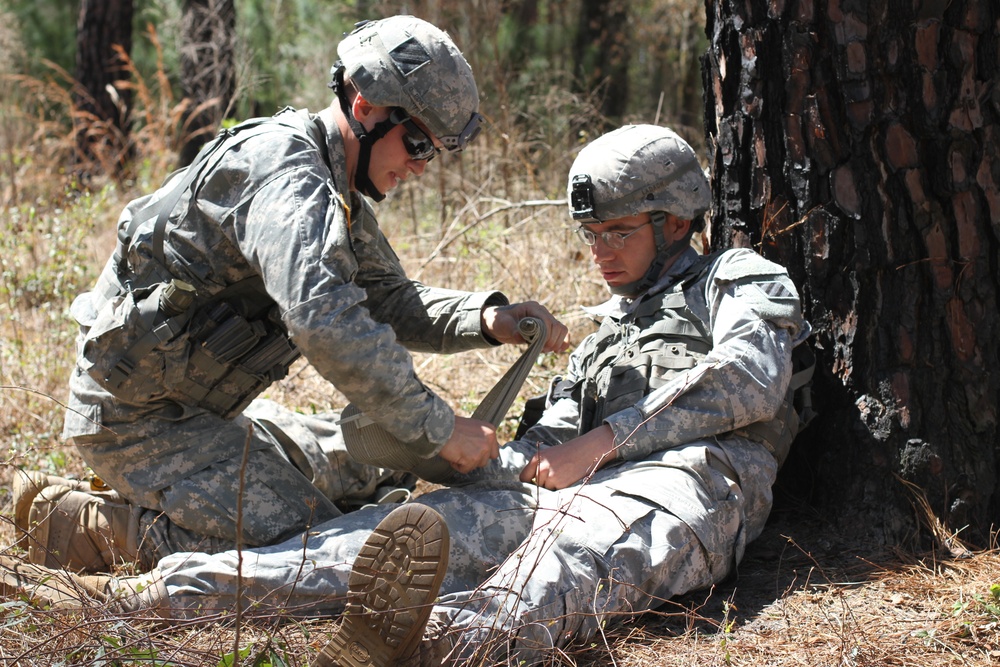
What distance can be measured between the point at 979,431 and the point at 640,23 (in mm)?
9556

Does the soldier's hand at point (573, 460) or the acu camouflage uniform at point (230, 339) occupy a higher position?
the acu camouflage uniform at point (230, 339)

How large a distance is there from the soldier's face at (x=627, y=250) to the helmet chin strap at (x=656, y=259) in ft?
0.05

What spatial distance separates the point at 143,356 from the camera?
3.07 meters

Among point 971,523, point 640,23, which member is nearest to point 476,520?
point 971,523

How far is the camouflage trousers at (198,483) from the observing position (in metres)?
3.16

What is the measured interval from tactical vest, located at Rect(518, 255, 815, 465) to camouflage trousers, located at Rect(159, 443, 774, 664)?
26 cm

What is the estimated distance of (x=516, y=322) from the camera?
3506 mm

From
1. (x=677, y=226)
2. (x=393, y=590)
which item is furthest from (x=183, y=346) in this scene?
(x=677, y=226)

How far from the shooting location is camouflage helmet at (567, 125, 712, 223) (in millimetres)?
3295

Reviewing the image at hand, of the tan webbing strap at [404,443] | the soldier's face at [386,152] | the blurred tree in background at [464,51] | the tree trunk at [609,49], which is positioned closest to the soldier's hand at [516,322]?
the tan webbing strap at [404,443]

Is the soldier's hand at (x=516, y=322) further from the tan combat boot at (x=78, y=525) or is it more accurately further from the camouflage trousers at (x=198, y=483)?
the tan combat boot at (x=78, y=525)

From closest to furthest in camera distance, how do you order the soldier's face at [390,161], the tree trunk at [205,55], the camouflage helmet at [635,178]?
the soldier's face at [390,161], the camouflage helmet at [635,178], the tree trunk at [205,55]

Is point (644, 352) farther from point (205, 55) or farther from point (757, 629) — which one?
point (205, 55)

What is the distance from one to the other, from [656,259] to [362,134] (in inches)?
44.1
